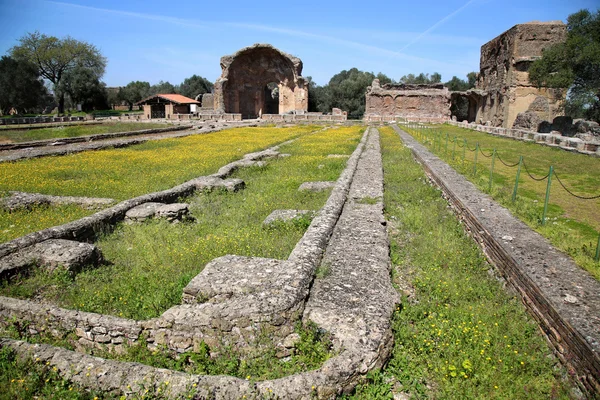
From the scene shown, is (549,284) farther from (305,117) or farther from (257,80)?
(257,80)

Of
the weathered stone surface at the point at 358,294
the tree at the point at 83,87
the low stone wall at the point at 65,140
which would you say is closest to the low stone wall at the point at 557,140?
the weathered stone surface at the point at 358,294

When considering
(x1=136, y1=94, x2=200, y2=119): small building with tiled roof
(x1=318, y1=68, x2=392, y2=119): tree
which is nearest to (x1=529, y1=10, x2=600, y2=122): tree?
(x1=318, y1=68, x2=392, y2=119): tree

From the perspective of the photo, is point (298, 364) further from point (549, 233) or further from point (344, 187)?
point (344, 187)

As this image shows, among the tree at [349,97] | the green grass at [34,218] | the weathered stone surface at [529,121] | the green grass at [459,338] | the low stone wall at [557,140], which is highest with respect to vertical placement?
the tree at [349,97]

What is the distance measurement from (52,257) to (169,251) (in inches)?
55.9

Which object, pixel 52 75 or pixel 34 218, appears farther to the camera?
pixel 52 75

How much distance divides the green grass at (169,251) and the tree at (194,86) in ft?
235

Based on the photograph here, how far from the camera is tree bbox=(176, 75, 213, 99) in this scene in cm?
7638

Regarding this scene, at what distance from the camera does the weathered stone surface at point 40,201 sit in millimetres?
7609

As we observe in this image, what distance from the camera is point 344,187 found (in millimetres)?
8570

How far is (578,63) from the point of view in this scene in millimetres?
24469

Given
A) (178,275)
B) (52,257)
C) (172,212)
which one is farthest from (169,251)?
(172,212)

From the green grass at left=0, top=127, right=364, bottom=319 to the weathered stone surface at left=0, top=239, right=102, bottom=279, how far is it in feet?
0.47

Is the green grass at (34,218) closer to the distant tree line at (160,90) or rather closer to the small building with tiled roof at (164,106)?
the small building with tiled roof at (164,106)
